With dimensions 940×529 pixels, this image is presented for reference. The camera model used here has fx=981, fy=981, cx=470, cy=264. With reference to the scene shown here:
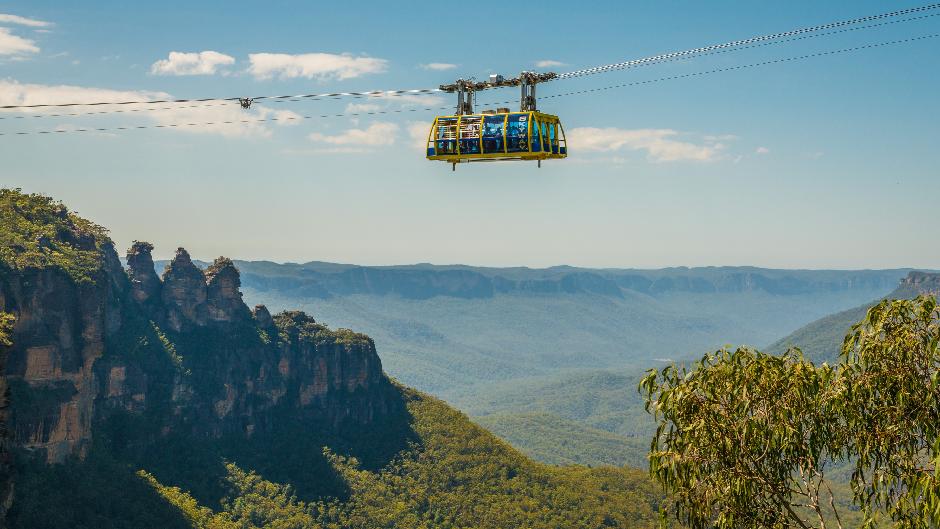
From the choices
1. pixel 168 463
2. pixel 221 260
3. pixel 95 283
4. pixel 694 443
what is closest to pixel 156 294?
pixel 221 260

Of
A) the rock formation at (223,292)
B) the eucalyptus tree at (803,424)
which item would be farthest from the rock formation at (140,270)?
the eucalyptus tree at (803,424)

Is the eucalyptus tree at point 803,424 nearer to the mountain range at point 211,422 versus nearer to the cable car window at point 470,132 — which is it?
the cable car window at point 470,132

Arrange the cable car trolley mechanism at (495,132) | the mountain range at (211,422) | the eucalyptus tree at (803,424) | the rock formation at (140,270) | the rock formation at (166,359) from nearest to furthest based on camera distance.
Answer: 1. the eucalyptus tree at (803,424)
2. the cable car trolley mechanism at (495,132)
3. the rock formation at (166,359)
4. the mountain range at (211,422)
5. the rock formation at (140,270)

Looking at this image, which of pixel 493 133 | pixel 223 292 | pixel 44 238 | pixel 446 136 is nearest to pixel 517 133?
pixel 493 133

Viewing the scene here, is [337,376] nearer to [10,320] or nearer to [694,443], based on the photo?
[10,320]

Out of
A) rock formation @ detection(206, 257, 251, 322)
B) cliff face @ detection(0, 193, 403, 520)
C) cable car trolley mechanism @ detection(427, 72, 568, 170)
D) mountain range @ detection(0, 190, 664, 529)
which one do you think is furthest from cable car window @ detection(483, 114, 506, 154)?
rock formation @ detection(206, 257, 251, 322)

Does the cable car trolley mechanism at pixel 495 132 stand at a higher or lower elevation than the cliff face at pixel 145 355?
higher

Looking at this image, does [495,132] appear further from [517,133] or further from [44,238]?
[44,238]

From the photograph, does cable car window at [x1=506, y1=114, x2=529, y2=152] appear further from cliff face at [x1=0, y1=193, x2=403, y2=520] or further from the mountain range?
the mountain range
